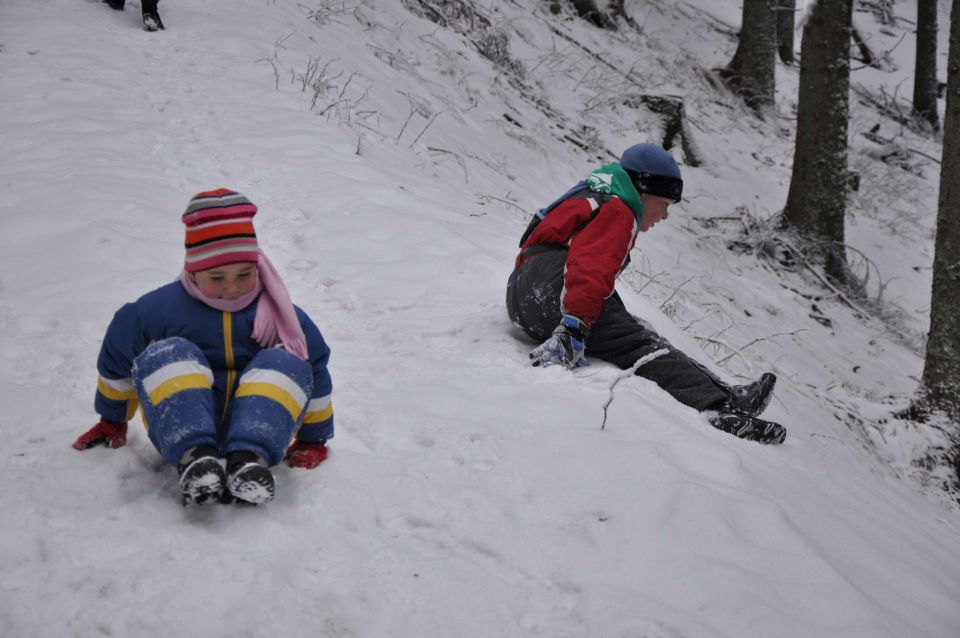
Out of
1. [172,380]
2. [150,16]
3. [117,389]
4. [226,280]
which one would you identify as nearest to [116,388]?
[117,389]

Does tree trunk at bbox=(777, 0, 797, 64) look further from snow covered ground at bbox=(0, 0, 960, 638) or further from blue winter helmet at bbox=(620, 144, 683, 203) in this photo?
blue winter helmet at bbox=(620, 144, 683, 203)

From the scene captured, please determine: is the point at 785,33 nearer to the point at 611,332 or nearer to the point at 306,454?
the point at 611,332

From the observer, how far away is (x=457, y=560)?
201 centimetres

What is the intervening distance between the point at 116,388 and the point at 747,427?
2.40 metres

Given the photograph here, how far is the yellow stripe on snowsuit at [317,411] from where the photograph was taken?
2.39 m

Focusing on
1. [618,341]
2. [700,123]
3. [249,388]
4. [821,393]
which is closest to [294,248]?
[618,341]

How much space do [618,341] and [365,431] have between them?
1372 mm

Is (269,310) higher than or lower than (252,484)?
higher

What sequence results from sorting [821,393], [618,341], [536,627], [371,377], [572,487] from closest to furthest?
[536,627] < [572,487] < [371,377] < [618,341] < [821,393]

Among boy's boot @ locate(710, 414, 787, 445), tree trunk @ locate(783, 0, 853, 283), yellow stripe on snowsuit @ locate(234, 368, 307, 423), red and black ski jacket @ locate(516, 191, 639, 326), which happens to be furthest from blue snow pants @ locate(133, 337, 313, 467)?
tree trunk @ locate(783, 0, 853, 283)

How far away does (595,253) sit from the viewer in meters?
3.35

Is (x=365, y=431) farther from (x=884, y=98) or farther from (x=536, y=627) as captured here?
(x=884, y=98)

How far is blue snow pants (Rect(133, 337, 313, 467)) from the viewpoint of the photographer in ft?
6.72

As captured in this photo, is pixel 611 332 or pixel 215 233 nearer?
pixel 215 233
